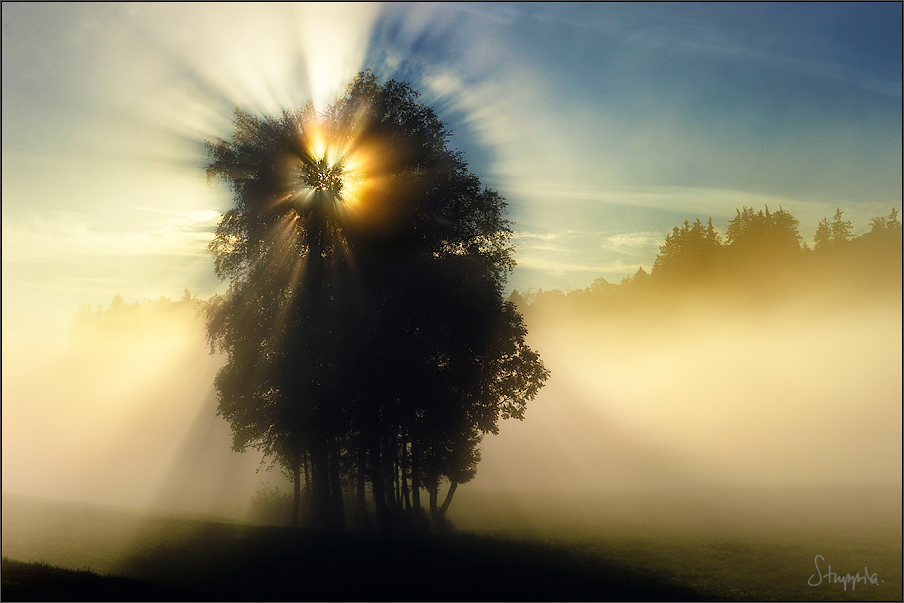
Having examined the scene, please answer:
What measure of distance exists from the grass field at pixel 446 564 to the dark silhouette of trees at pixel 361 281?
4899 mm

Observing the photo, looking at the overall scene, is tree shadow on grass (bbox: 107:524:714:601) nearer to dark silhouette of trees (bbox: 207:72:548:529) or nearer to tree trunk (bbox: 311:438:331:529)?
tree trunk (bbox: 311:438:331:529)

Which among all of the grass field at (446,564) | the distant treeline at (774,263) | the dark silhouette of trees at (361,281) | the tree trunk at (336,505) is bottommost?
the grass field at (446,564)

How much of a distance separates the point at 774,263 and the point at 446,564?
317 ft

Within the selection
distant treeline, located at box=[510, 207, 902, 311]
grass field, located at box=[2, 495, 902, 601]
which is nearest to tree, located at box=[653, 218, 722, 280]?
distant treeline, located at box=[510, 207, 902, 311]

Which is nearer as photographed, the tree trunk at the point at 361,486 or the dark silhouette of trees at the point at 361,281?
the dark silhouette of trees at the point at 361,281

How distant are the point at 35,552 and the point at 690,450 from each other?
304ft

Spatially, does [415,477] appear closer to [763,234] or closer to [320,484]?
[320,484]

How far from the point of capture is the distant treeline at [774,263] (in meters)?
84.9

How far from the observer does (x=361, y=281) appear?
72.6ft

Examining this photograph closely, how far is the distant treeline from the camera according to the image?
84.9 m

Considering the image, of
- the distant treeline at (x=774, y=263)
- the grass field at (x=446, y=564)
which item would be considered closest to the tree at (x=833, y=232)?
the distant treeline at (x=774, y=263)

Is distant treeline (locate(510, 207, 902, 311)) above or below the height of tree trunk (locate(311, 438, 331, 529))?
above

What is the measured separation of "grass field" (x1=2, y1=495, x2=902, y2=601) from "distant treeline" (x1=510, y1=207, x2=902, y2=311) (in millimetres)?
60052

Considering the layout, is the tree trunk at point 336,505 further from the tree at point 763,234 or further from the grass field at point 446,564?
→ the tree at point 763,234
